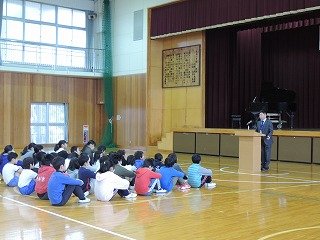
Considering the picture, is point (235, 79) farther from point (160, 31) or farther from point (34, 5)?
point (34, 5)

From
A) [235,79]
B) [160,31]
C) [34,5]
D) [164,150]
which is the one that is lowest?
[164,150]

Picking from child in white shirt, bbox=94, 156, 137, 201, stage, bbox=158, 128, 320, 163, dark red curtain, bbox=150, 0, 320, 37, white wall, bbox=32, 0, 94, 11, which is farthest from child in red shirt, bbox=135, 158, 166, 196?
white wall, bbox=32, 0, 94, 11

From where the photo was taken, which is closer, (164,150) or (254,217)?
(254,217)

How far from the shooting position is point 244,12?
593 inches

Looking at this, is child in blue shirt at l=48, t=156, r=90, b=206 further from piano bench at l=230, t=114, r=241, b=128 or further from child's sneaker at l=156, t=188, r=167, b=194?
piano bench at l=230, t=114, r=241, b=128

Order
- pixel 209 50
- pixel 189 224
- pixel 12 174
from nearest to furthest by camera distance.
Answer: pixel 189 224, pixel 12 174, pixel 209 50

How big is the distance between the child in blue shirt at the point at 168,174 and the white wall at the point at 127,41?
38.0 feet

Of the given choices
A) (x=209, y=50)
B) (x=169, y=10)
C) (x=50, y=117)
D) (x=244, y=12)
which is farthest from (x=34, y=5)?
(x=244, y=12)

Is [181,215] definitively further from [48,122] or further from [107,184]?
[48,122]

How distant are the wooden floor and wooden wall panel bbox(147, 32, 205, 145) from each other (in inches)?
359

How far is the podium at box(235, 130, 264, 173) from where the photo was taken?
35.0 feet

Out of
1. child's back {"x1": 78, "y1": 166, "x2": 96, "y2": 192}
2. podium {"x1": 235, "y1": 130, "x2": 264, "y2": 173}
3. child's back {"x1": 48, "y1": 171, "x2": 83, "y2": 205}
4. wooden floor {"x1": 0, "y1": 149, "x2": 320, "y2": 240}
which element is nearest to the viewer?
wooden floor {"x1": 0, "y1": 149, "x2": 320, "y2": 240}

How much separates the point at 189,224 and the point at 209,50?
12545 mm

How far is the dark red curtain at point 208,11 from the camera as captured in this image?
14.1 meters
